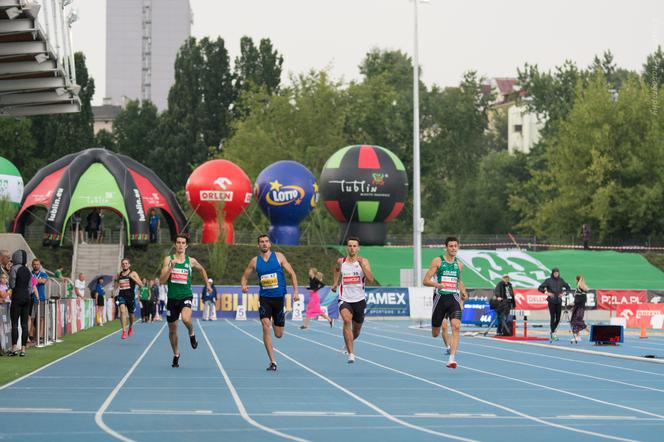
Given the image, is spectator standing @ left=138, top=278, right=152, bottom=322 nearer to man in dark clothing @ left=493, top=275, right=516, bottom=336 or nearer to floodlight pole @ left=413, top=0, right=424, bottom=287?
floodlight pole @ left=413, top=0, right=424, bottom=287

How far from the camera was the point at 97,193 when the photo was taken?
59.3 meters

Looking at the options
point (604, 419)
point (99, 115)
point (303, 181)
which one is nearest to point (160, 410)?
point (604, 419)

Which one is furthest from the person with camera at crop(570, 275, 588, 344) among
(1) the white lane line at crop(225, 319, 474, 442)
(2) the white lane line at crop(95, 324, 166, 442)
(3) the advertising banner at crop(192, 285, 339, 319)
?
(3) the advertising banner at crop(192, 285, 339, 319)

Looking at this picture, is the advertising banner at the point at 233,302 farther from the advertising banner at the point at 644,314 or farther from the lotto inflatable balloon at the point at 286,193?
the lotto inflatable balloon at the point at 286,193

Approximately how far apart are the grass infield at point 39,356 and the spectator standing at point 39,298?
0.63 metres

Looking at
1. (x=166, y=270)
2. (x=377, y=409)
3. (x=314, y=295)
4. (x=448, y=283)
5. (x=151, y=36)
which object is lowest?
(x=377, y=409)

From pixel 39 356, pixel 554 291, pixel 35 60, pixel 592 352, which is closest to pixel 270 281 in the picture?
pixel 39 356

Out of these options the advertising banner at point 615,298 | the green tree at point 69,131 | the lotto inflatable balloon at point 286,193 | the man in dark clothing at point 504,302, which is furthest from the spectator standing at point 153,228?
the man in dark clothing at point 504,302

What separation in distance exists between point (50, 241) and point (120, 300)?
29693 mm

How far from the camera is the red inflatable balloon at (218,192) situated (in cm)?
6350

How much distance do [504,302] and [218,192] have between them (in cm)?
3164

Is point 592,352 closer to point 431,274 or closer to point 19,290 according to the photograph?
point 431,274

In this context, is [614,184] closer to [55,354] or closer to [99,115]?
[55,354]

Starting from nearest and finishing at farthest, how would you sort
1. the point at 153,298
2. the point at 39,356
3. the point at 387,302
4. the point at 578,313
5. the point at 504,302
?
1. the point at 39,356
2. the point at 578,313
3. the point at 504,302
4. the point at 153,298
5. the point at 387,302
